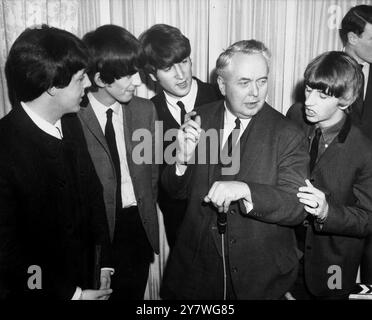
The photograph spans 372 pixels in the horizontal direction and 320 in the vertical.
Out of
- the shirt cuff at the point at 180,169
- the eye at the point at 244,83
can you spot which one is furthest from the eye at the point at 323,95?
the shirt cuff at the point at 180,169

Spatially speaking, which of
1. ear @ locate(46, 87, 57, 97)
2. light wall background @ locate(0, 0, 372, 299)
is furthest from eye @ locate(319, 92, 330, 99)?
ear @ locate(46, 87, 57, 97)

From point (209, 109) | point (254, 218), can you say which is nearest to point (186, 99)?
point (209, 109)

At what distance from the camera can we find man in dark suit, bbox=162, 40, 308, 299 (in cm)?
157

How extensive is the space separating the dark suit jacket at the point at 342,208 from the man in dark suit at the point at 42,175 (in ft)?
3.43

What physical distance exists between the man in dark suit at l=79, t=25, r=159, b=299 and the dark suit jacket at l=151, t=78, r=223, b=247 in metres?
0.09

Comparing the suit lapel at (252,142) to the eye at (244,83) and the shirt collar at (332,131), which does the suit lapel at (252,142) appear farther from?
the shirt collar at (332,131)

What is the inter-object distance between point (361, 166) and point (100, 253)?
49.1 inches

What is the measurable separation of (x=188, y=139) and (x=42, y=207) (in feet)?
2.07

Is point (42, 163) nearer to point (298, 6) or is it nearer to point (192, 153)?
point (192, 153)

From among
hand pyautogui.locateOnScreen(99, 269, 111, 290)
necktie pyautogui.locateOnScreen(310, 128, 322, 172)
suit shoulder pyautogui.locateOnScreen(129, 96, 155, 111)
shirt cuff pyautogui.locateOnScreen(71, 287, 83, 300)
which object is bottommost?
hand pyautogui.locateOnScreen(99, 269, 111, 290)

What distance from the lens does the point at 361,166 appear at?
1718 millimetres

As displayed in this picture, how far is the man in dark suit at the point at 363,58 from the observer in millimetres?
2215

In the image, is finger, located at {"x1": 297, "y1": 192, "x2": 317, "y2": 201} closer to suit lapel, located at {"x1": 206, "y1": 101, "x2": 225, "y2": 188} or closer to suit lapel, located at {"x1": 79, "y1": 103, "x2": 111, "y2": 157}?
suit lapel, located at {"x1": 206, "y1": 101, "x2": 225, "y2": 188}

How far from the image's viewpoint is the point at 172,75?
84.7 inches
